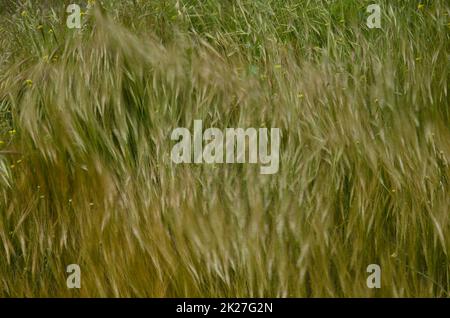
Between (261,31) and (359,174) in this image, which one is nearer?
(359,174)

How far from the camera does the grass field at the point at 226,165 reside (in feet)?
7.59

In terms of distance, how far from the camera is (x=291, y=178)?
249 cm

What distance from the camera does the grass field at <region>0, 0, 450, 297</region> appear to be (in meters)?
2.31

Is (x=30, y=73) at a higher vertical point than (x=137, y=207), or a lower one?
higher

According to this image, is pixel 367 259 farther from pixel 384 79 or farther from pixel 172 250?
pixel 384 79

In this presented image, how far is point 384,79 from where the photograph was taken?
2826mm

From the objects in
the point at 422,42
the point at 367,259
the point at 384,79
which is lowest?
the point at 367,259

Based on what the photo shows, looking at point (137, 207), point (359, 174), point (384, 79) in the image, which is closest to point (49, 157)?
point (137, 207)

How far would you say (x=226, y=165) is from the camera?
8.45ft
